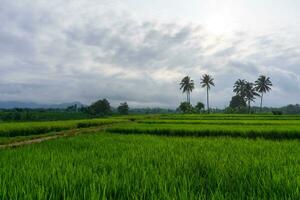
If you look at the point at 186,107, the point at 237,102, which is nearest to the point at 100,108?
the point at 186,107

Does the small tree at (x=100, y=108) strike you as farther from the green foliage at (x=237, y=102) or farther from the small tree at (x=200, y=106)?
the green foliage at (x=237, y=102)

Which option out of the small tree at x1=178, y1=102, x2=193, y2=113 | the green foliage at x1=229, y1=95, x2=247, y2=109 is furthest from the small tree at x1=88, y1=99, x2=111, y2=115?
the green foliage at x1=229, y1=95, x2=247, y2=109

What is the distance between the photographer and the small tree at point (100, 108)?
76.5m

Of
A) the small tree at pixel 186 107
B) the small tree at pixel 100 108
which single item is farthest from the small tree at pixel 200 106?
the small tree at pixel 100 108

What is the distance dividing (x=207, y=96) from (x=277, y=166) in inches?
2591

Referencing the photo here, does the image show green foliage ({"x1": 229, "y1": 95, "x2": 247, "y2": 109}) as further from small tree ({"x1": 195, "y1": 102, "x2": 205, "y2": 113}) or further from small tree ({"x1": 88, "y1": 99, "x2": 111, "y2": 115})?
small tree ({"x1": 88, "y1": 99, "x2": 111, "y2": 115})

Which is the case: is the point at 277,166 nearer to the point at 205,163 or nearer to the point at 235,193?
the point at 205,163

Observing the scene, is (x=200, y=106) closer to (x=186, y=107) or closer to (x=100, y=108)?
(x=186, y=107)

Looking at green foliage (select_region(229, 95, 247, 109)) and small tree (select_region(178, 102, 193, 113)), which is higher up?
green foliage (select_region(229, 95, 247, 109))

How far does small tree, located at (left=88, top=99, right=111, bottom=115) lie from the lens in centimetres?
7650

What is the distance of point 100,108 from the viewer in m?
77.1

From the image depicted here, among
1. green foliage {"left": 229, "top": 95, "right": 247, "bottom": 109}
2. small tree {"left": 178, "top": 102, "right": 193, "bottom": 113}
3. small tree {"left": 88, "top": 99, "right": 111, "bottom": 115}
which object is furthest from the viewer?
green foliage {"left": 229, "top": 95, "right": 247, "bottom": 109}

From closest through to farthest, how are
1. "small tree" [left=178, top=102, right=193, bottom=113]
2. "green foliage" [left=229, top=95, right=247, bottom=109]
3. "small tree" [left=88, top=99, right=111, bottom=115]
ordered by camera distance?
1. "small tree" [left=178, top=102, right=193, bottom=113]
2. "small tree" [left=88, top=99, right=111, bottom=115]
3. "green foliage" [left=229, top=95, right=247, bottom=109]

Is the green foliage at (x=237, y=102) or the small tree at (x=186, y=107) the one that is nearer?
the small tree at (x=186, y=107)
